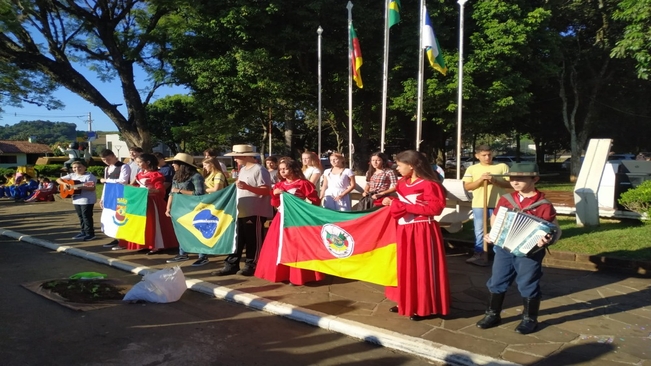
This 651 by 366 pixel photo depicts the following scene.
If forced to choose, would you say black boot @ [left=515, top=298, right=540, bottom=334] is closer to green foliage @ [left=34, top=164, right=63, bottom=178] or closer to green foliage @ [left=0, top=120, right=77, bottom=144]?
green foliage @ [left=34, top=164, right=63, bottom=178]

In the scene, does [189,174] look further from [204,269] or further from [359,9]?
[359,9]

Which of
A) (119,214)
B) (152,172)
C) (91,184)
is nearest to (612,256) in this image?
(152,172)

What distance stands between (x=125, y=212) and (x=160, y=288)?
12.1 feet

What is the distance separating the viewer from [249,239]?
7273 millimetres

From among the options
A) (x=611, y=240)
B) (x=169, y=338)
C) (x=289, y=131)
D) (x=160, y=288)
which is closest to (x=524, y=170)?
(x=169, y=338)

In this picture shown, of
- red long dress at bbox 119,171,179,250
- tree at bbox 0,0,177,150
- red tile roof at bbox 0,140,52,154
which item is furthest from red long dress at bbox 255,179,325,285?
red tile roof at bbox 0,140,52,154

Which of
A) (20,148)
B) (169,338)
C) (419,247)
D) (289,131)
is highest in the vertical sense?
(20,148)

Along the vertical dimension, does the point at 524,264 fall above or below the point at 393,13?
below

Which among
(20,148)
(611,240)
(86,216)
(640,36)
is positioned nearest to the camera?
(611,240)

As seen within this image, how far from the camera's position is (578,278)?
6.90m

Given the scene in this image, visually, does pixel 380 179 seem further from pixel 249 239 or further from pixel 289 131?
pixel 289 131

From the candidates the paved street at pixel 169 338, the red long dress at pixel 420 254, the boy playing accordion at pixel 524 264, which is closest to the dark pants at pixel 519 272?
the boy playing accordion at pixel 524 264

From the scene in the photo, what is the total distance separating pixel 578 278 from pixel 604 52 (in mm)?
21455

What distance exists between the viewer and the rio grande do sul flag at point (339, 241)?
17.9 ft
